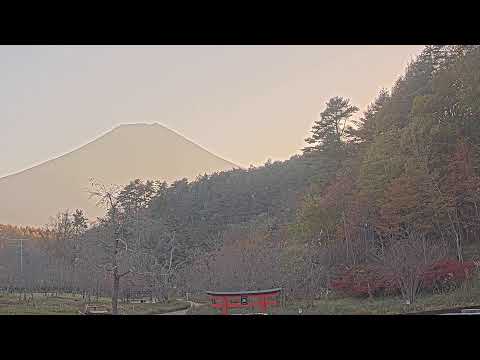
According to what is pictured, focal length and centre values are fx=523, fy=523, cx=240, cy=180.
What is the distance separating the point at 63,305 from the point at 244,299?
132 inches

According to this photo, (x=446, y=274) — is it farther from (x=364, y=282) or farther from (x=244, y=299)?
(x=244, y=299)

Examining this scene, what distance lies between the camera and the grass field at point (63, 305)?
29.4 ft

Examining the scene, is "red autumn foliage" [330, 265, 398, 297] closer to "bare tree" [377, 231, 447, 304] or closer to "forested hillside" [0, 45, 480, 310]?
"forested hillside" [0, 45, 480, 310]

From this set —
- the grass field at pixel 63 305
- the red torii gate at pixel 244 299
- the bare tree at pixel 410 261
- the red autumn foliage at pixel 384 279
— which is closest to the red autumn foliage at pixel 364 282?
the red autumn foliage at pixel 384 279

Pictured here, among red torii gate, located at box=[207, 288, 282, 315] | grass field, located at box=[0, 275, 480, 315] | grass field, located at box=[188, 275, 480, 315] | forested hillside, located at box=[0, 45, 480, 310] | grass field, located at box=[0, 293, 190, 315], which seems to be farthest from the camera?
forested hillside, located at box=[0, 45, 480, 310]

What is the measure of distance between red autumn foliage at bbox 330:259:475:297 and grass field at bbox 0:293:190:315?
308 centimetres

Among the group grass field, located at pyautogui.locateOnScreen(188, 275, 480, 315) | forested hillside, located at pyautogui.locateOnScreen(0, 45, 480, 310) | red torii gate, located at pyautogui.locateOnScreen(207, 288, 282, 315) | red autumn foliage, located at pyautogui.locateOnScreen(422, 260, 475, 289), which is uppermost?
forested hillside, located at pyautogui.locateOnScreen(0, 45, 480, 310)

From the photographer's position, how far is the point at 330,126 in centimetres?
1490

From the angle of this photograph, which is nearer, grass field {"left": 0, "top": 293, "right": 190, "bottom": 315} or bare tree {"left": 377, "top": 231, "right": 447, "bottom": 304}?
bare tree {"left": 377, "top": 231, "right": 447, "bottom": 304}

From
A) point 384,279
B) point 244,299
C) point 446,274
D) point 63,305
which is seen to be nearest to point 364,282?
point 384,279

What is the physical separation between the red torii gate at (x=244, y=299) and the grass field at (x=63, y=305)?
2.29 feet

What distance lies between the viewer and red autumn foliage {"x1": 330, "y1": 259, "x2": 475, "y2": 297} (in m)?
8.66

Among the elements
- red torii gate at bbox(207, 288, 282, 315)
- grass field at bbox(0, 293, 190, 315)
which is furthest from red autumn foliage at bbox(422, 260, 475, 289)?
grass field at bbox(0, 293, 190, 315)
